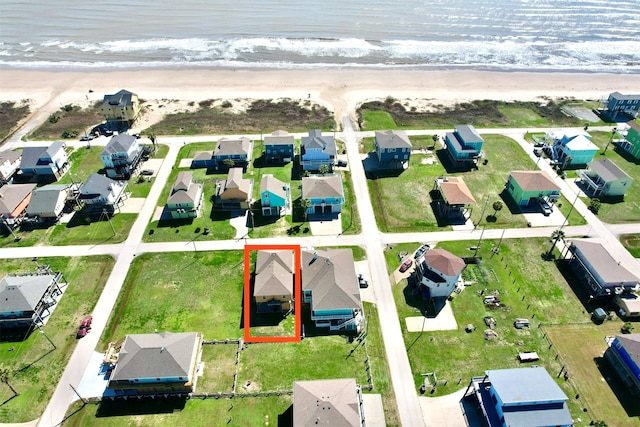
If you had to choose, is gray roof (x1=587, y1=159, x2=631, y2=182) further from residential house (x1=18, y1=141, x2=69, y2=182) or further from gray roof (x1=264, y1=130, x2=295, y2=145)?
residential house (x1=18, y1=141, x2=69, y2=182)

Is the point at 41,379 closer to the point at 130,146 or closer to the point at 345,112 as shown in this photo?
the point at 130,146

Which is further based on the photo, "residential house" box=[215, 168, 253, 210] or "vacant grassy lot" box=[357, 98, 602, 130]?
"vacant grassy lot" box=[357, 98, 602, 130]

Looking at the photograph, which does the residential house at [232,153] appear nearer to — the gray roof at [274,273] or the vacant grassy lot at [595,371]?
the gray roof at [274,273]

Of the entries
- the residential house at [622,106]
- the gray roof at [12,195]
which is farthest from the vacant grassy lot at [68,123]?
the residential house at [622,106]

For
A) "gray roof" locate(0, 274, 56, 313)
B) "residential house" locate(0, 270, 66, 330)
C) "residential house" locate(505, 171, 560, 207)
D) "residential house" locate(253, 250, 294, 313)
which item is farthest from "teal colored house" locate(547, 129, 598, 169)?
"gray roof" locate(0, 274, 56, 313)

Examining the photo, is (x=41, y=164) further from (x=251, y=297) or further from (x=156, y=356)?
(x=156, y=356)

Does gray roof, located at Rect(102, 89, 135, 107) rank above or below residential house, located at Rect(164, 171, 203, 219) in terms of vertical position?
above
